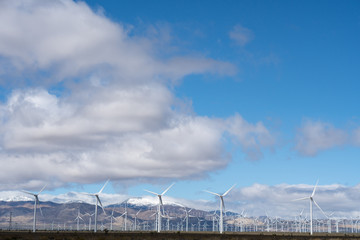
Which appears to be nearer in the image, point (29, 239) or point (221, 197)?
point (29, 239)

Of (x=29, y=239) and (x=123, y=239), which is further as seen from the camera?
(x=123, y=239)

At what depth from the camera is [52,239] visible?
91.3 meters

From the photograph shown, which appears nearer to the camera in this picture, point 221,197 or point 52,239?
point 52,239

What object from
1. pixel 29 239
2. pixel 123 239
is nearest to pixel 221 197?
pixel 123 239

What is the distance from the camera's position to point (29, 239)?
300 ft

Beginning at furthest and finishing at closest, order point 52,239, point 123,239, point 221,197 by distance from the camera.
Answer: point 221,197, point 123,239, point 52,239

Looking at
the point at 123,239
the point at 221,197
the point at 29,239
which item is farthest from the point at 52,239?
the point at 221,197

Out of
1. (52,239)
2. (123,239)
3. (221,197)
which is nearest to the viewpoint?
(52,239)

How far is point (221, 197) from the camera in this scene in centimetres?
18800

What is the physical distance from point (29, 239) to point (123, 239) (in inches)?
660

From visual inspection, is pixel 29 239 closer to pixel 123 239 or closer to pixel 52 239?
pixel 52 239

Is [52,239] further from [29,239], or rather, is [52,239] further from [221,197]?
[221,197]

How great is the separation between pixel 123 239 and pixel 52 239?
44.7ft
